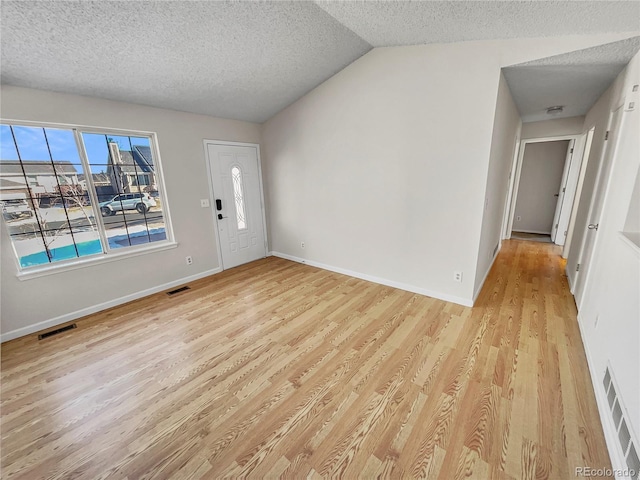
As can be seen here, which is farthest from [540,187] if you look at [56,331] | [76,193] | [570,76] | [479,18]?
[56,331]

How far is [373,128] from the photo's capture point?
3154 mm

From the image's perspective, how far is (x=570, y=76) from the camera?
2469 millimetres

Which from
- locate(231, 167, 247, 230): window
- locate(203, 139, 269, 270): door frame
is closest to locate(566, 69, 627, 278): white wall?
locate(203, 139, 269, 270): door frame

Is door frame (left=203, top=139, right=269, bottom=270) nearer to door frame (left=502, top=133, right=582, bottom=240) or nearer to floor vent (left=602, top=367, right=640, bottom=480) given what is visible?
floor vent (left=602, top=367, right=640, bottom=480)

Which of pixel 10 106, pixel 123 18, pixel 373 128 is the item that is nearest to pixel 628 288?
pixel 373 128

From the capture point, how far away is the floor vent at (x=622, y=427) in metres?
1.10

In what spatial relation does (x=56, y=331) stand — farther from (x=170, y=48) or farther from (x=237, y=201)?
(x=170, y=48)

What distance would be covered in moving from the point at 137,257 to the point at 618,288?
4499mm

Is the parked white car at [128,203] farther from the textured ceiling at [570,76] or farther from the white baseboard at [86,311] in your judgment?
the textured ceiling at [570,76]

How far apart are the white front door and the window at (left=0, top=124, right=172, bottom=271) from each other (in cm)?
81

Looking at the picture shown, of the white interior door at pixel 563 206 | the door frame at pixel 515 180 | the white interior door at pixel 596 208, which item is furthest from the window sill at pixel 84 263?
the white interior door at pixel 563 206

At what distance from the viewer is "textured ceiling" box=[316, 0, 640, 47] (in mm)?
1636

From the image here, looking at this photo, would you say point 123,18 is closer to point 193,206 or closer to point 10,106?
point 10,106

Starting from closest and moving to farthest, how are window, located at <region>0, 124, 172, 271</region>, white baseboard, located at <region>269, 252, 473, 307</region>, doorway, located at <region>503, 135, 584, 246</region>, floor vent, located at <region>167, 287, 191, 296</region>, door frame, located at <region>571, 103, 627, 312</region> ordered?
door frame, located at <region>571, 103, 627, 312</region>, window, located at <region>0, 124, 172, 271</region>, white baseboard, located at <region>269, 252, 473, 307</region>, floor vent, located at <region>167, 287, 191, 296</region>, doorway, located at <region>503, 135, 584, 246</region>
